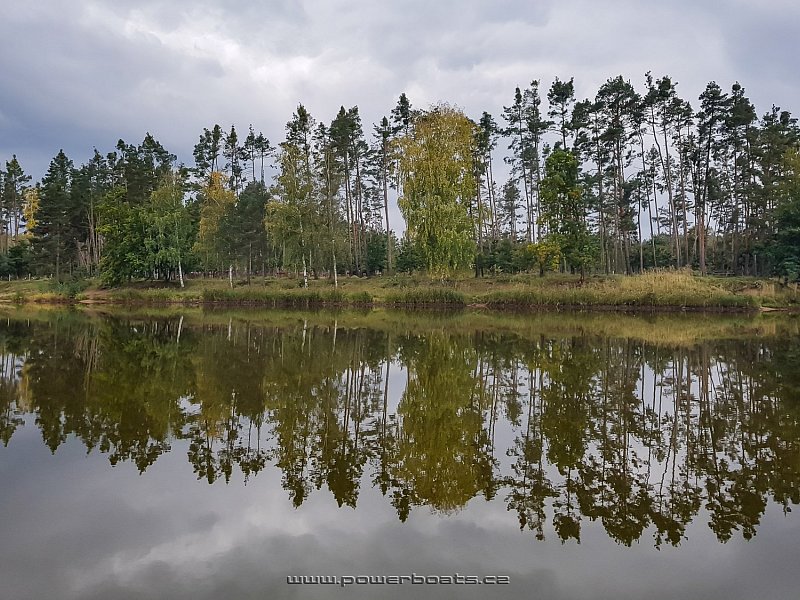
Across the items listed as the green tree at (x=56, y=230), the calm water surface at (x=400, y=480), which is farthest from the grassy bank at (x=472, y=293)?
the calm water surface at (x=400, y=480)

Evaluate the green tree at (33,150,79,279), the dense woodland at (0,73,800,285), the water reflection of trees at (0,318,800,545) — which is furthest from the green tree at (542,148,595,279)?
the green tree at (33,150,79,279)

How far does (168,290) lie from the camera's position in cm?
5747

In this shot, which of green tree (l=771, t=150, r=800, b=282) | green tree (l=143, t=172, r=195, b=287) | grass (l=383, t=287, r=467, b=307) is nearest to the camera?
green tree (l=771, t=150, r=800, b=282)

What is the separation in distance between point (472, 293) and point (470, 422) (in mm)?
37402

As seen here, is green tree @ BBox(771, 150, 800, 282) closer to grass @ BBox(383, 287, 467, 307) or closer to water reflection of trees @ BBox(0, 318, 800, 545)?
grass @ BBox(383, 287, 467, 307)

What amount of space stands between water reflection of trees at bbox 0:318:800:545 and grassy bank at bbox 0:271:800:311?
21.7 meters

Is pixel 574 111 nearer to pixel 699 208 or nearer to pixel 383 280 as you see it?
pixel 699 208

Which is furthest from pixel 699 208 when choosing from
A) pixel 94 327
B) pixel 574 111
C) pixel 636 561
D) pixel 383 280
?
pixel 636 561

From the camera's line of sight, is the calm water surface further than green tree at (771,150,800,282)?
No

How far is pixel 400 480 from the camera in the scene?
24.2ft

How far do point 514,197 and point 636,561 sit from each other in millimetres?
83650

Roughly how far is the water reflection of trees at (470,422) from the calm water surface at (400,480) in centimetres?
5

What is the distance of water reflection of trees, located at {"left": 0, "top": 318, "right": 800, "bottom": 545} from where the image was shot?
6.91 metres

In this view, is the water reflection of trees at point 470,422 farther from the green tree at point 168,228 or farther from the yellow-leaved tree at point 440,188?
the green tree at point 168,228
